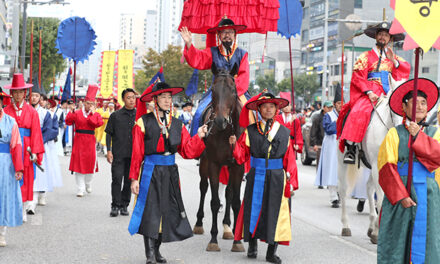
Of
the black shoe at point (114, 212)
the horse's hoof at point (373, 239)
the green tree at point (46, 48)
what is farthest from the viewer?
the green tree at point (46, 48)

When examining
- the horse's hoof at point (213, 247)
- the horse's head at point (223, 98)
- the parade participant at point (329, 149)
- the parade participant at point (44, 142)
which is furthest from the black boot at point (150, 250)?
the parade participant at point (329, 149)

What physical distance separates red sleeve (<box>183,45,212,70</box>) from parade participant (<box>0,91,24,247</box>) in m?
2.47

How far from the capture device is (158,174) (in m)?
7.18

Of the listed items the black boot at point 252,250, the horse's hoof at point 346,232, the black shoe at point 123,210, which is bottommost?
the black shoe at point 123,210

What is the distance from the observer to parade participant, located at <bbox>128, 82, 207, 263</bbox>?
708 centimetres

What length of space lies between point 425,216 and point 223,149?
3353mm

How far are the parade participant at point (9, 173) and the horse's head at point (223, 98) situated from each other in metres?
2.55

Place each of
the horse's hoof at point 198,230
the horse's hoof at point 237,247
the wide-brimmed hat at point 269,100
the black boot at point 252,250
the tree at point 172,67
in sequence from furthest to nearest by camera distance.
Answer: the tree at point 172,67 < the horse's hoof at point 198,230 < the horse's hoof at point 237,247 < the black boot at point 252,250 < the wide-brimmed hat at point 269,100

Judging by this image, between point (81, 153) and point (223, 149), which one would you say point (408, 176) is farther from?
point (81, 153)

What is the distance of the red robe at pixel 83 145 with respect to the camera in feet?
43.8

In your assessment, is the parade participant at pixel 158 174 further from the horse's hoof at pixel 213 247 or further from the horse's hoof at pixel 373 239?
the horse's hoof at pixel 373 239

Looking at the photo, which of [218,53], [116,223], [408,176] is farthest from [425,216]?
[116,223]

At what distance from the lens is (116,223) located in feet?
33.0

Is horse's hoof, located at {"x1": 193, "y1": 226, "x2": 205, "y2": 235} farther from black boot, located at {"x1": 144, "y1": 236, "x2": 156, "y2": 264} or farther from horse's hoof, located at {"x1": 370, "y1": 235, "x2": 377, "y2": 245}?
horse's hoof, located at {"x1": 370, "y1": 235, "x2": 377, "y2": 245}
